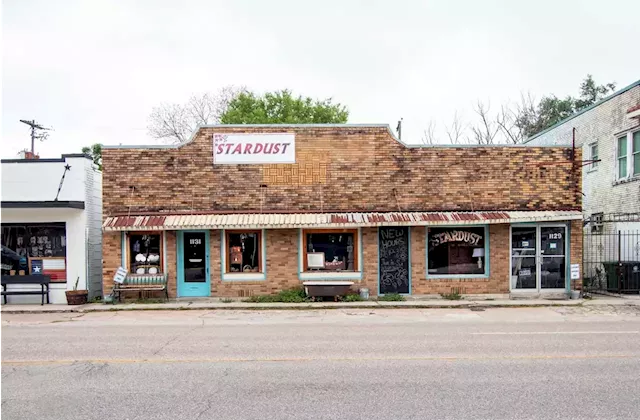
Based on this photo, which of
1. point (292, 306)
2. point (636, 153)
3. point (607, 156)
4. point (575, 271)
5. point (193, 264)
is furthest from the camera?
point (607, 156)

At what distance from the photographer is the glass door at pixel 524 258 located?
53.5 feet

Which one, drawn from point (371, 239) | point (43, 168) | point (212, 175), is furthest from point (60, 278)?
point (371, 239)

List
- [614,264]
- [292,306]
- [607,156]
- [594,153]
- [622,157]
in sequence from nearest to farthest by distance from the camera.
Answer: [292,306] → [614,264] → [622,157] → [607,156] → [594,153]

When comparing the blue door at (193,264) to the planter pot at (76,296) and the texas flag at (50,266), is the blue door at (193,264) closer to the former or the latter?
the planter pot at (76,296)

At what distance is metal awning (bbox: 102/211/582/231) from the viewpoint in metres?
15.2

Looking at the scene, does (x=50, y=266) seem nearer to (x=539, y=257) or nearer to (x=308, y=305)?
(x=308, y=305)

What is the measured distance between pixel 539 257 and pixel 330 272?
661 centimetres

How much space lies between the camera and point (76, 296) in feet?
50.8

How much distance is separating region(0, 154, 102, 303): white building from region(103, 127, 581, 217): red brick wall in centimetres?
210

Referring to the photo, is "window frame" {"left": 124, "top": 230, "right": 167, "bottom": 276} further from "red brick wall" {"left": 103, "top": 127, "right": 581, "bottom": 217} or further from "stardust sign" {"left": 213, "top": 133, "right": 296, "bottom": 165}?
"stardust sign" {"left": 213, "top": 133, "right": 296, "bottom": 165}

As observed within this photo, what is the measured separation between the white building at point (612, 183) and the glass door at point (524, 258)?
2566 millimetres

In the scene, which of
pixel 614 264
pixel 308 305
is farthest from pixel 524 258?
pixel 308 305

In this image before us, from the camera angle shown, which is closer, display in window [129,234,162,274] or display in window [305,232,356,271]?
display in window [129,234,162,274]

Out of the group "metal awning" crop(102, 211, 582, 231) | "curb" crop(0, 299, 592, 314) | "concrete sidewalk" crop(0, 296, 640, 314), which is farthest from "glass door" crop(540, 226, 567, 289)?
"curb" crop(0, 299, 592, 314)
